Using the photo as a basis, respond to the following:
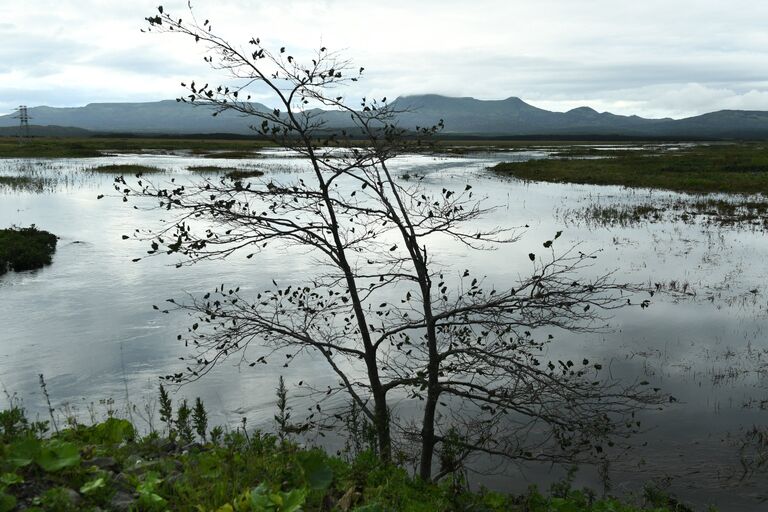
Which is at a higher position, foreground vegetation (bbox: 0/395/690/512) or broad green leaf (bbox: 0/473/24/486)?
broad green leaf (bbox: 0/473/24/486)

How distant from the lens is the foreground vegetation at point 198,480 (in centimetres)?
584

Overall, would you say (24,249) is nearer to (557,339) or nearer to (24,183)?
(557,339)

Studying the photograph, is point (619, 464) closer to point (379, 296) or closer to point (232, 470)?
point (232, 470)

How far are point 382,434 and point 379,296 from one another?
11.1 m

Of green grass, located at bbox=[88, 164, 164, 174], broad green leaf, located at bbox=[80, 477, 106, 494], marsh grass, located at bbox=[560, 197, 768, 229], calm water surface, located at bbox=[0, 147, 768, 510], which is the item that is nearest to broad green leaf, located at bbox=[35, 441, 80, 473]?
broad green leaf, located at bbox=[80, 477, 106, 494]

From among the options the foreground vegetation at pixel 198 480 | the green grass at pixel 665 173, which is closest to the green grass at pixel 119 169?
the green grass at pixel 665 173

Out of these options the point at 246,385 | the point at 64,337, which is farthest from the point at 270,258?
the point at 246,385

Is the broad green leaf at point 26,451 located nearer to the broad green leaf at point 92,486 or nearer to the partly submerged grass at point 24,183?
the broad green leaf at point 92,486

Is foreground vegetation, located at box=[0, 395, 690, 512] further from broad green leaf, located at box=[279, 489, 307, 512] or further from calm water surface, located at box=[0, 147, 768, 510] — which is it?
calm water surface, located at box=[0, 147, 768, 510]

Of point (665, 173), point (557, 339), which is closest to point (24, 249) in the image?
point (557, 339)

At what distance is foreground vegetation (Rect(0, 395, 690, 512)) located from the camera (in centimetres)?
584

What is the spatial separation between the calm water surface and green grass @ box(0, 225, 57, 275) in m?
0.62

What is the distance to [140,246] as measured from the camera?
93.9 feet

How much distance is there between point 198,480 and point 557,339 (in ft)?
40.2
